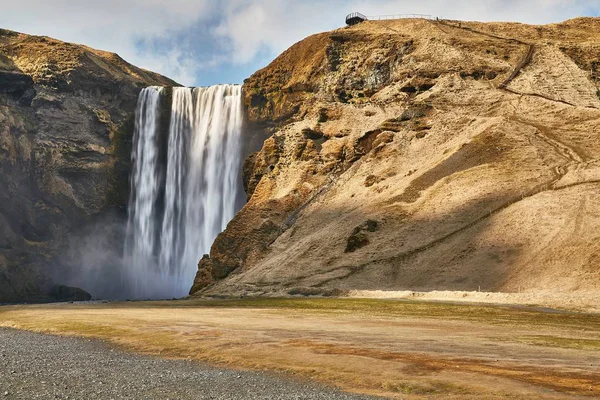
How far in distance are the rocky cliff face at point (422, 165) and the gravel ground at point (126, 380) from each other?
44.7m

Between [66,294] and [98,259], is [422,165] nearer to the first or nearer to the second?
[66,294]

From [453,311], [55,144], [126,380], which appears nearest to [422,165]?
[453,311]

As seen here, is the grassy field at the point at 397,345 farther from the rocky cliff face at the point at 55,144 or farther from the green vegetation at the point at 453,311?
the rocky cliff face at the point at 55,144

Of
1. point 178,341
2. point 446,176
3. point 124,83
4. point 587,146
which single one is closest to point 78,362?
point 178,341

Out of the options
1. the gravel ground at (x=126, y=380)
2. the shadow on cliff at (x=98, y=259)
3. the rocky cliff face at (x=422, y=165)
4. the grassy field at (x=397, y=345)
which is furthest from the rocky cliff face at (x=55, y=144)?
the gravel ground at (x=126, y=380)

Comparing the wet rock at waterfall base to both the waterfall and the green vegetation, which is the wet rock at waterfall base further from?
the green vegetation

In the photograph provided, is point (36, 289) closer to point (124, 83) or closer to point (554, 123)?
point (124, 83)

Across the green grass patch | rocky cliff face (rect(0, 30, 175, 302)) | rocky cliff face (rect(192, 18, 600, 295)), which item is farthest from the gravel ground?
rocky cliff face (rect(0, 30, 175, 302))

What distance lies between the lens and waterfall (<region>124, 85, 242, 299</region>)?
370 ft

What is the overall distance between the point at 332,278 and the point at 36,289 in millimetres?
50285

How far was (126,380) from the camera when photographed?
60.1 ft

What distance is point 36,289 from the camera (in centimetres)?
9931

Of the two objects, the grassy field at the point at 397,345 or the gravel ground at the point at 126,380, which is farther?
the grassy field at the point at 397,345

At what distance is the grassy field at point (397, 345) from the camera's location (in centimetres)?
1784
